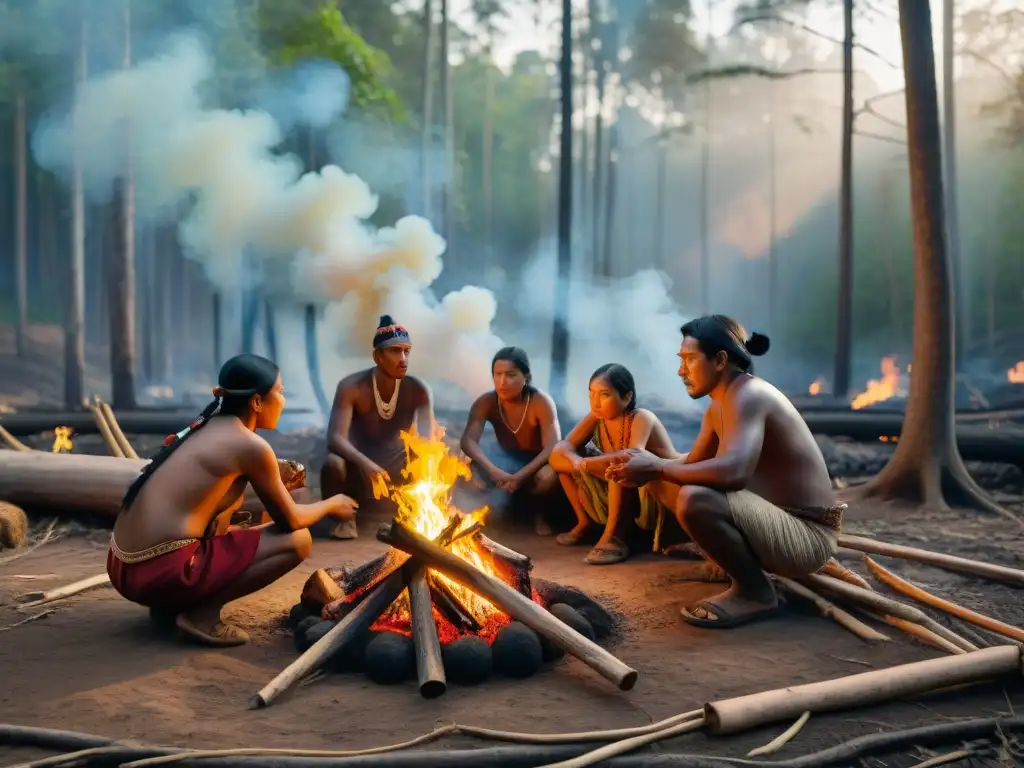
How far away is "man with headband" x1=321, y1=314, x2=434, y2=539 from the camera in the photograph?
674 cm

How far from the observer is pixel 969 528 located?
23.7 feet

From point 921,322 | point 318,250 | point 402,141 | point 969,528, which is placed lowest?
point 969,528

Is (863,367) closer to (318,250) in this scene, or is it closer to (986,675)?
(318,250)

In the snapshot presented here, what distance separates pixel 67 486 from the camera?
6.96m

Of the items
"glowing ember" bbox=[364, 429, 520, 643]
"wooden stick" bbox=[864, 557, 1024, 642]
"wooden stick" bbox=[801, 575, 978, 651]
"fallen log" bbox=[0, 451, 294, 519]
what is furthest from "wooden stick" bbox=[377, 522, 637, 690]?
"fallen log" bbox=[0, 451, 294, 519]

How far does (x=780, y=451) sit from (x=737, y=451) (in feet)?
1.19

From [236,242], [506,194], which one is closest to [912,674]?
[236,242]

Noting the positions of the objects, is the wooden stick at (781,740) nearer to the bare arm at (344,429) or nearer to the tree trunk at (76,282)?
the bare arm at (344,429)

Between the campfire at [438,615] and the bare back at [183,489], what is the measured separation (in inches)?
30.0

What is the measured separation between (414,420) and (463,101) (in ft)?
108

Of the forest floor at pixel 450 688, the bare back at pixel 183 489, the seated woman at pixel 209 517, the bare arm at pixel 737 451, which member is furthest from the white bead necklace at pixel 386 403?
the bare arm at pixel 737 451

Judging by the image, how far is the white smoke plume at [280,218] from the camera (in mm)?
16062

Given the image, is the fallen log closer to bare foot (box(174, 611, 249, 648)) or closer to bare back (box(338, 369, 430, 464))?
bare back (box(338, 369, 430, 464))

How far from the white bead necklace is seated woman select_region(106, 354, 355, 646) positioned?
2759mm
